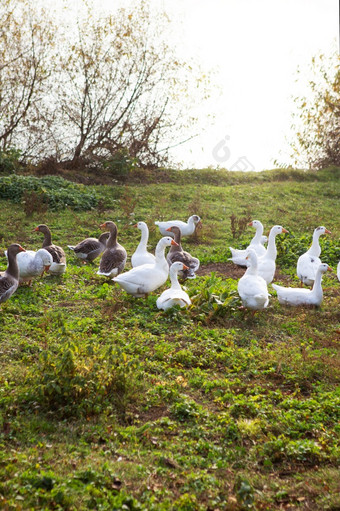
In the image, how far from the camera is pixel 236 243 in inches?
462

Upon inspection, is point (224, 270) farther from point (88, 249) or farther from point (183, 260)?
point (88, 249)

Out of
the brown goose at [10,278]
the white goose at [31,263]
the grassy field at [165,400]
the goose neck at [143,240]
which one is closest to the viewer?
the grassy field at [165,400]

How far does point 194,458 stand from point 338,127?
20450 millimetres

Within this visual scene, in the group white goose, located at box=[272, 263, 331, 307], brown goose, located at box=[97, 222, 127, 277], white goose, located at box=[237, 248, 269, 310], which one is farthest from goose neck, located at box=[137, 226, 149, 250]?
white goose, located at box=[272, 263, 331, 307]

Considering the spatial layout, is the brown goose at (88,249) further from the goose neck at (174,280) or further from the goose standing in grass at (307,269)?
the goose standing in grass at (307,269)

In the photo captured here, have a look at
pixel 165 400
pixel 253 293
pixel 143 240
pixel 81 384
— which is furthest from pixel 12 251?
pixel 165 400

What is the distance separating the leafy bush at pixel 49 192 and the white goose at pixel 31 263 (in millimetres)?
5462

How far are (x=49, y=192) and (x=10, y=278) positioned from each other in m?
7.26

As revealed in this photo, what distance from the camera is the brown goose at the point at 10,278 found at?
271 inches

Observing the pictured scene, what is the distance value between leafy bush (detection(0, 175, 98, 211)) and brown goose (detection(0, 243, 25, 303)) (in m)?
6.05

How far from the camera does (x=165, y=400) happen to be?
198 inches

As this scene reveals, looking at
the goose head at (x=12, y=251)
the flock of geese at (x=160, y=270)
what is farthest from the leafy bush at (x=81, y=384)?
the goose head at (x=12, y=251)

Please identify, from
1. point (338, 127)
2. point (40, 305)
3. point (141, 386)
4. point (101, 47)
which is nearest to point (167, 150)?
point (101, 47)

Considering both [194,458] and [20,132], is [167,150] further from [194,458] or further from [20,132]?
[194,458]
